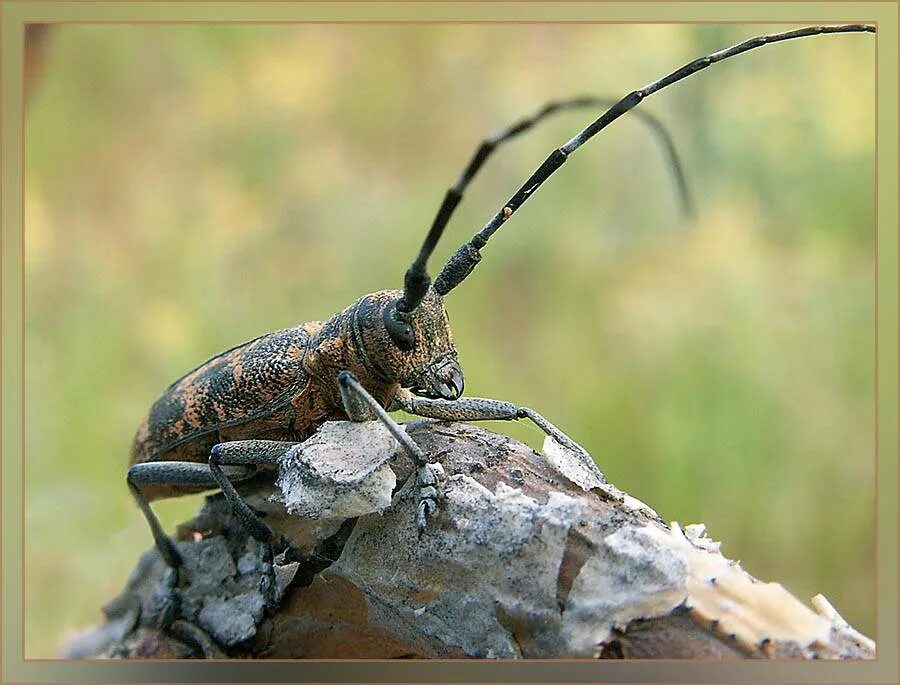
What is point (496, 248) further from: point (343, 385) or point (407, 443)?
point (407, 443)

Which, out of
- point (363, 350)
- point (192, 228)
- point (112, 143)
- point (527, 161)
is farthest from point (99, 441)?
point (527, 161)

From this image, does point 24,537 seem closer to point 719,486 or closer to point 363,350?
point 363,350

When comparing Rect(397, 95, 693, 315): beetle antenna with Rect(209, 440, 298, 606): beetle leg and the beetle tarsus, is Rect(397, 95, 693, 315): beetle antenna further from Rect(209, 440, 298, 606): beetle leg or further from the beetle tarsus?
the beetle tarsus

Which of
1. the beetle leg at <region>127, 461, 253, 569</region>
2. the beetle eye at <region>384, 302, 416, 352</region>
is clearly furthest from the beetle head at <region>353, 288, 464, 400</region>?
the beetle leg at <region>127, 461, 253, 569</region>

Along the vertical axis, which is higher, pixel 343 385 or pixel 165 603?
pixel 343 385

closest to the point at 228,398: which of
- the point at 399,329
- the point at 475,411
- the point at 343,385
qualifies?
the point at 343,385

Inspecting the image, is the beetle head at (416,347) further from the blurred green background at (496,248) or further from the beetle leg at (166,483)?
the beetle leg at (166,483)
